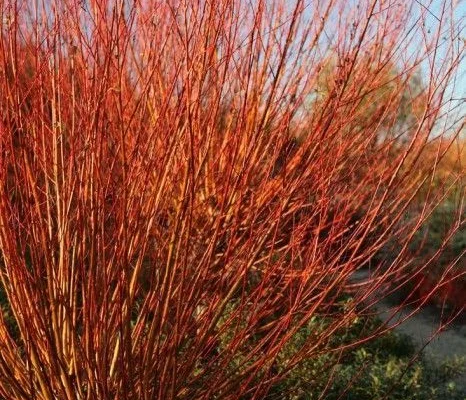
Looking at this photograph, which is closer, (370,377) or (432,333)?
(370,377)

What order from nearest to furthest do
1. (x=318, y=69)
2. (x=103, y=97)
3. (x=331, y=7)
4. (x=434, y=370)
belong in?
(x=103, y=97) < (x=331, y=7) < (x=318, y=69) < (x=434, y=370)

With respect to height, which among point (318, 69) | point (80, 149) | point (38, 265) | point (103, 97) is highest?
point (318, 69)

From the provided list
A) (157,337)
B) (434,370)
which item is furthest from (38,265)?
(434,370)

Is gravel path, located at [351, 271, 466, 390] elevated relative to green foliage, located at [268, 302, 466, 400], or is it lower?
lower

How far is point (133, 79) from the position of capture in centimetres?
404

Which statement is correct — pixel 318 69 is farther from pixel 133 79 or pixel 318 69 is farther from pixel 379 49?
pixel 133 79

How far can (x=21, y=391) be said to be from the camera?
2.66m

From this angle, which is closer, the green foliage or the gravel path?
the green foliage

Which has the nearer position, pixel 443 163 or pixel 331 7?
pixel 331 7

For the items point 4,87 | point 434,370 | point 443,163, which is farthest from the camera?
point 443,163

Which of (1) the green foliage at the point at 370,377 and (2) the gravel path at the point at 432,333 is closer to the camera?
(1) the green foliage at the point at 370,377

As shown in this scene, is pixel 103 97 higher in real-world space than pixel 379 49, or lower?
lower

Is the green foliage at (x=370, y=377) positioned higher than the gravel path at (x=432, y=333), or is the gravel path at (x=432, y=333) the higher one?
the green foliage at (x=370, y=377)

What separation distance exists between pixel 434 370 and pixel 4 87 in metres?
4.09
